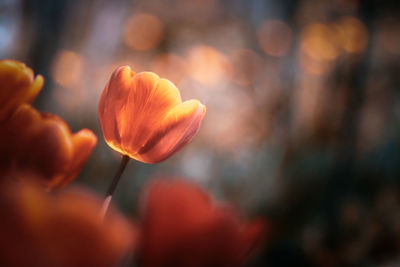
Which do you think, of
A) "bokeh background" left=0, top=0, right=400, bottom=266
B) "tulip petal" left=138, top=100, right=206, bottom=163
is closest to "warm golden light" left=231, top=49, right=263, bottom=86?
"bokeh background" left=0, top=0, right=400, bottom=266

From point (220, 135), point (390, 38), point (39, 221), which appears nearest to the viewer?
point (39, 221)

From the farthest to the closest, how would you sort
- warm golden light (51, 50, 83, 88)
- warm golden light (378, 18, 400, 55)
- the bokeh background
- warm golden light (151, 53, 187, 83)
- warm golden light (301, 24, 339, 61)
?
warm golden light (378, 18, 400, 55)
warm golden light (51, 50, 83, 88)
warm golden light (301, 24, 339, 61)
warm golden light (151, 53, 187, 83)
the bokeh background

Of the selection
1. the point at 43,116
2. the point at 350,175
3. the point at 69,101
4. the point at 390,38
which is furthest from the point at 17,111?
the point at 390,38

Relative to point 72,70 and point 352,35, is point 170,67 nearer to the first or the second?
Result: point 72,70

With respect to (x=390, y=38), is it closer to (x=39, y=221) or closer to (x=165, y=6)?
(x=165, y=6)

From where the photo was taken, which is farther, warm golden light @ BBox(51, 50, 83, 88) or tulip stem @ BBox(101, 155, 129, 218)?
warm golden light @ BBox(51, 50, 83, 88)

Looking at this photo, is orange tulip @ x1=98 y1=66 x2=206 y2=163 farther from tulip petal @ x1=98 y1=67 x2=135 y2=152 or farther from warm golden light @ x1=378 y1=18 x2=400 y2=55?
warm golden light @ x1=378 y1=18 x2=400 y2=55
